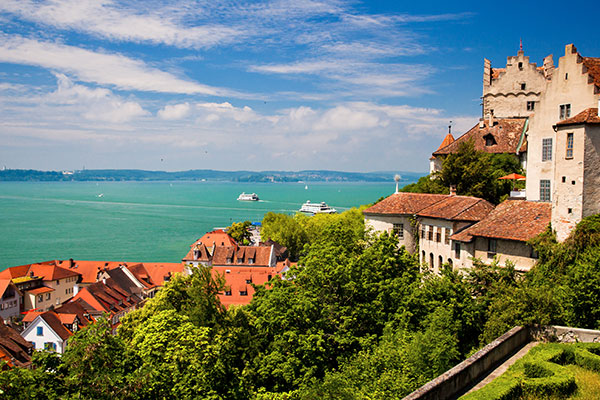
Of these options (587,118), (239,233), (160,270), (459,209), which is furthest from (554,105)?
(239,233)

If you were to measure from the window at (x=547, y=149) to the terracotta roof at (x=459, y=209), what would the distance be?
4.64 m

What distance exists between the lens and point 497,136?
50281mm

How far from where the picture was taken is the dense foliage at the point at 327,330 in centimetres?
1705

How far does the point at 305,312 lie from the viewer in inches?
954

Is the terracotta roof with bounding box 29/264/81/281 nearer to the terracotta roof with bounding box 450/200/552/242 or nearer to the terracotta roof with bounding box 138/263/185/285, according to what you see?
the terracotta roof with bounding box 138/263/185/285

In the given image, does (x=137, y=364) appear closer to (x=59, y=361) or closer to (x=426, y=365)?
(x=59, y=361)

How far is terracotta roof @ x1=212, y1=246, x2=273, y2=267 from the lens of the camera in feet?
264

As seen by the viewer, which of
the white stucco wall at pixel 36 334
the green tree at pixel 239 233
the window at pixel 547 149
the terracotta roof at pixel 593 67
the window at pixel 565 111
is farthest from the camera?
the green tree at pixel 239 233

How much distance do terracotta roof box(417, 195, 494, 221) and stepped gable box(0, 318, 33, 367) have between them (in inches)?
1385

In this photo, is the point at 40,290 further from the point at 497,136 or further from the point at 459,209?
the point at 497,136

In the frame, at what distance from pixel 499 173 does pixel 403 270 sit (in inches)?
752

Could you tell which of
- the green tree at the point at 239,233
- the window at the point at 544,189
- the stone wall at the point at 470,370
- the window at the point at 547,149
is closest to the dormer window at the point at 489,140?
the window at the point at 547,149

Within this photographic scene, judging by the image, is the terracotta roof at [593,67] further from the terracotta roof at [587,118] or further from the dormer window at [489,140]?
the dormer window at [489,140]

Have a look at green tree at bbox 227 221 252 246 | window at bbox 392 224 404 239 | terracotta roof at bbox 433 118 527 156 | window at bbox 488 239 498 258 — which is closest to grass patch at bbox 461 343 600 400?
window at bbox 488 239 498 258
